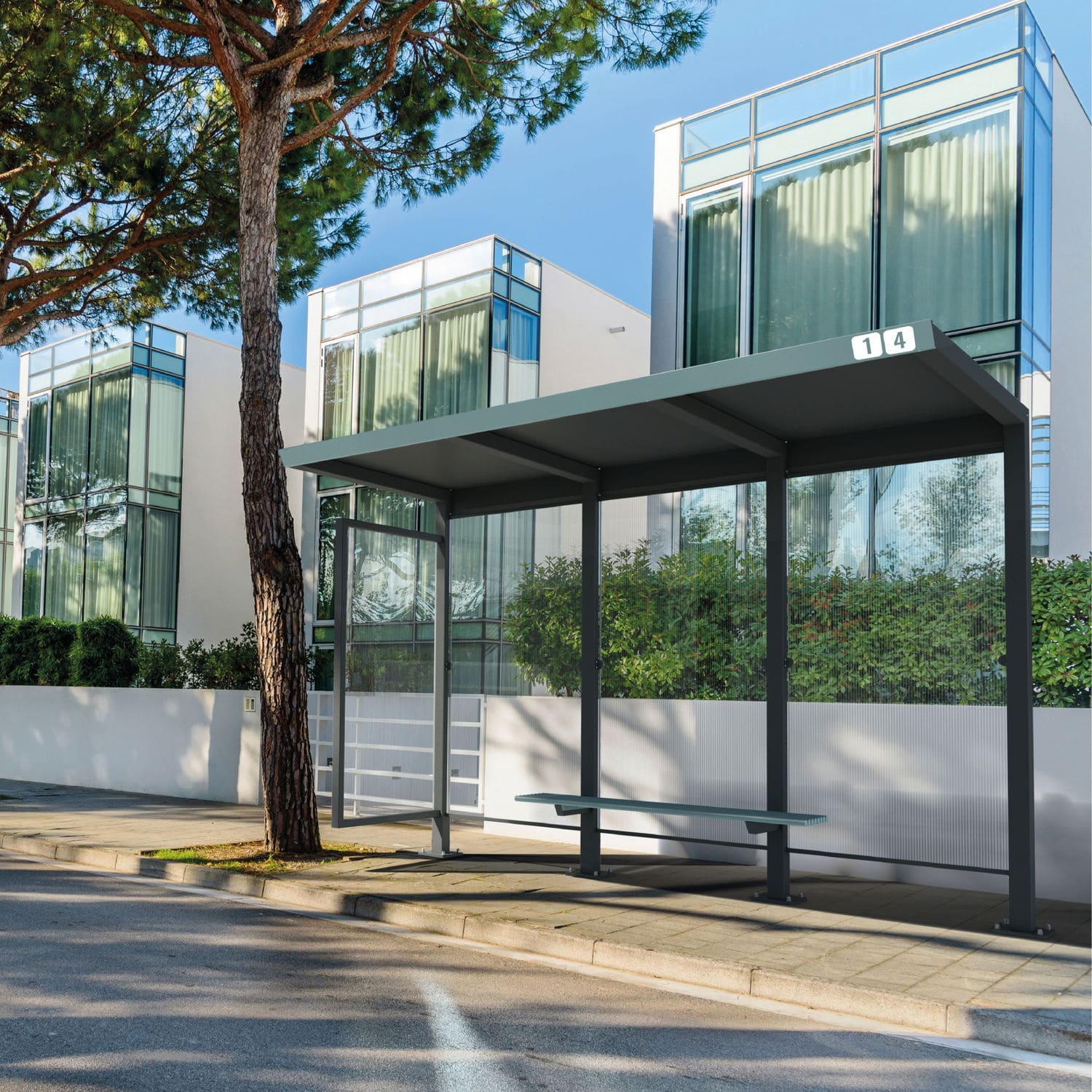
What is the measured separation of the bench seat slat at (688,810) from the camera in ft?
25.3

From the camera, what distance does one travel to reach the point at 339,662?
32.2ft

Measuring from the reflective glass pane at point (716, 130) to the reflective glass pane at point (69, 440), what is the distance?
18669 millimetres

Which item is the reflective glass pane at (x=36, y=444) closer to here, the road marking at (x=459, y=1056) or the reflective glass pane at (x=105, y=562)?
the reflective glass pane at (x=105, y=562)

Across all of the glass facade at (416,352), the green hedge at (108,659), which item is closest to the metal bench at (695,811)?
the green hedge at (108,659)

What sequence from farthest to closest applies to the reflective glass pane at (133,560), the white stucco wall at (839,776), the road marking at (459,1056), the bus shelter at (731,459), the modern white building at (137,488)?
the modern white building at (137,488) → the reflective glass pane at (133,560) → the white stucco wall at (839,776) → the bus shelter at (731,459) → the road marking at (459,1056)

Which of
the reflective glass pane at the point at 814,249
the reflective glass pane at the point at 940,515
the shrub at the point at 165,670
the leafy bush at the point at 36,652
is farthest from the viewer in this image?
the leafy bush at the point at 36,652

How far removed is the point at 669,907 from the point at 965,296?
326 inches

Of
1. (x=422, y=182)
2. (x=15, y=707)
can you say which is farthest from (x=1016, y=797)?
(x=15, y=707)

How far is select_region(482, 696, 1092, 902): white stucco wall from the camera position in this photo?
26.4 ft

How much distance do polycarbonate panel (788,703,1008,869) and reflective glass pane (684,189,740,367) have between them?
6.85m

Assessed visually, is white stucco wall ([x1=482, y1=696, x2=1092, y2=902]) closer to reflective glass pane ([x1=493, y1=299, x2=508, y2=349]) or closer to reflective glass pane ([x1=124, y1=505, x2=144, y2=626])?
reflective glass pane ([x1=493, y1=299, x2=508, y2=349])

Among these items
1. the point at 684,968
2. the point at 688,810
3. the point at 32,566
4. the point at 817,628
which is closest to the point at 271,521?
the point at 688,810

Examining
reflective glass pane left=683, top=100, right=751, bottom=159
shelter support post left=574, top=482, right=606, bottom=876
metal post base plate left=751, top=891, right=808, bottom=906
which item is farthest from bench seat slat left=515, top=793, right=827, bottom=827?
reflective glass pane left=683, top=100, right=751, bottom=159

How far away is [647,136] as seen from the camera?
16156 millimetres
